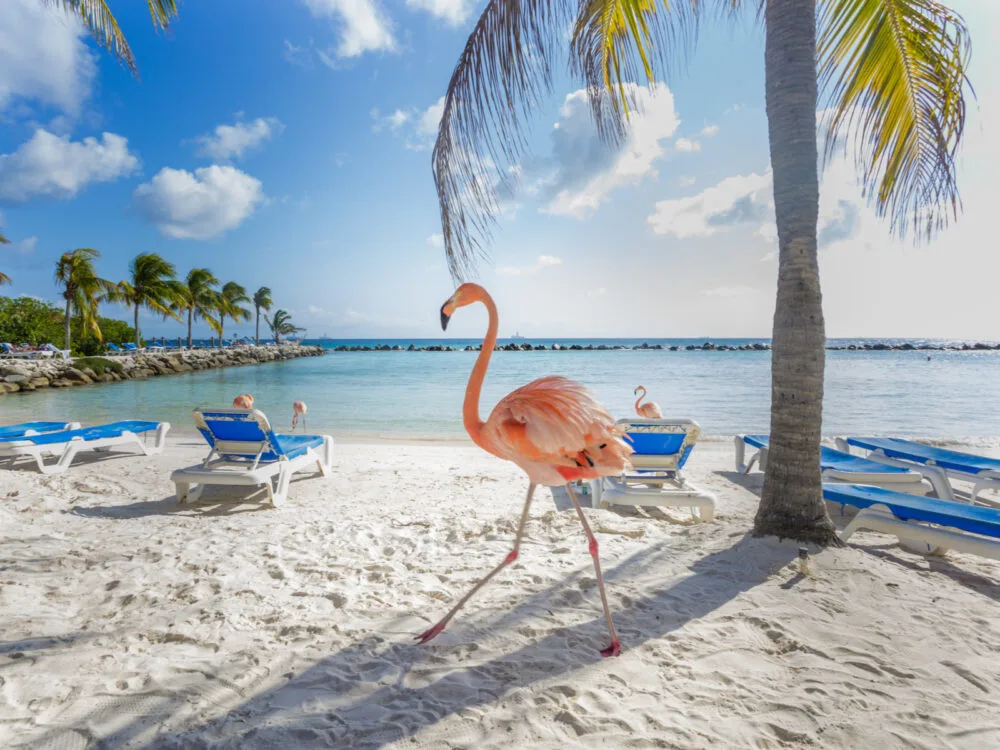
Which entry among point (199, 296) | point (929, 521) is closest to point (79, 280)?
point (199, 296)

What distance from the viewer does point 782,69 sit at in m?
3.71

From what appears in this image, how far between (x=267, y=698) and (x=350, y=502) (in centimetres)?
340

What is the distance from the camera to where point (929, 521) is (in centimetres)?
392

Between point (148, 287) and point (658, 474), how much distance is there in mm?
39216

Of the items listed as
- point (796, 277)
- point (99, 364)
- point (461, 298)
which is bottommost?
point (99, 364)

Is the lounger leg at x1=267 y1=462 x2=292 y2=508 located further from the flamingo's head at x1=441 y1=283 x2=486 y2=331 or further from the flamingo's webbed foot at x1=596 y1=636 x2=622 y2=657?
the flamingo's webbed foot at x1=596 y1=636 x2=622 y2=657

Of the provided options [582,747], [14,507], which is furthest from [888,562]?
[14,507]

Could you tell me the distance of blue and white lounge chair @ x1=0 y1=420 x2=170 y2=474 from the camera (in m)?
6.36

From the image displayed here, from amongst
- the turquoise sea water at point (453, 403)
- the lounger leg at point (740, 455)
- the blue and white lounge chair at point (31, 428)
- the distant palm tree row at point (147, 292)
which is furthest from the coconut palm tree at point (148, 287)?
the lounger leg at point (740, 455)

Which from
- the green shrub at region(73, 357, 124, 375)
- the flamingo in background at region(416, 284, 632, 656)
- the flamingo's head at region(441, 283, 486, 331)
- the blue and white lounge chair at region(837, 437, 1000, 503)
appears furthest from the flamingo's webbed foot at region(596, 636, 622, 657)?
the green shrub at region(73, 357, 124, 375)

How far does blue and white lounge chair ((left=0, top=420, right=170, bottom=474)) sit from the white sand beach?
2.44m

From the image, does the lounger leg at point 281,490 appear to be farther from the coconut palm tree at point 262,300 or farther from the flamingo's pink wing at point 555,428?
the coconut palm tree at point 262,300

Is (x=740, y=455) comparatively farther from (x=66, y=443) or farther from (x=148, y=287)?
(x=148, y=287)

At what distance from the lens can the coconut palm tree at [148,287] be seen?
→ 1316 inches
